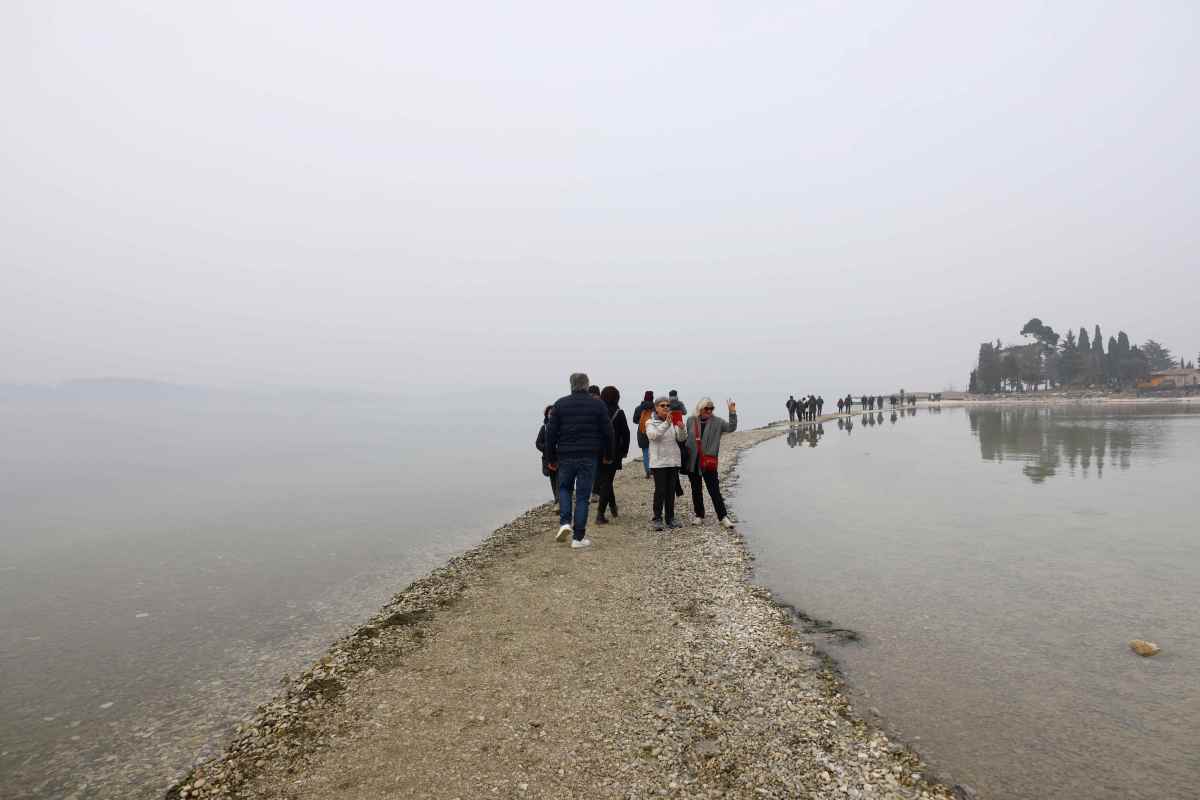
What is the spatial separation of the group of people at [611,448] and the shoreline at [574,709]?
2.25 m

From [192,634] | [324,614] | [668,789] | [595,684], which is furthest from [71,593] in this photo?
[668,789]

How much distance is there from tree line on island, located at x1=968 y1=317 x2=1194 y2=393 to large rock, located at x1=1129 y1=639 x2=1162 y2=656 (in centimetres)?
12654

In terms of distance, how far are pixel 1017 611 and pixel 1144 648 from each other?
52.5 inches

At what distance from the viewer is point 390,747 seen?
4.39 metres

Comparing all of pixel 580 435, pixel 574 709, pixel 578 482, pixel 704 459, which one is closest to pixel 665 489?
pixel 704 459

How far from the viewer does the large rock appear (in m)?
5.89

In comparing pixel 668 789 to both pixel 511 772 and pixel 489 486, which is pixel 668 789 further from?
pixel 489 486

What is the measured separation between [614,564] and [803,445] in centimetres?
2565

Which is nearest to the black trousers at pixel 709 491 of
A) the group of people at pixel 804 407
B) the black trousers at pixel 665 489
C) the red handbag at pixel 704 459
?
the red handbag at pixel 704 459

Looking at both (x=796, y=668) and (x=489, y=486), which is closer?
(x=796, y=668)

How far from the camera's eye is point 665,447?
10703mm

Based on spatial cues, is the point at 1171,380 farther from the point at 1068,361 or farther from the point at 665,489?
the point at 665,489

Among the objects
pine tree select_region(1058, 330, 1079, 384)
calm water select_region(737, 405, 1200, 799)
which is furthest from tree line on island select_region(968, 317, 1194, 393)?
calm water select_region(737, 405, 1200, 799)

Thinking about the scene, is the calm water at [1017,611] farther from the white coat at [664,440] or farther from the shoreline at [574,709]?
the white coat at [664,440]
